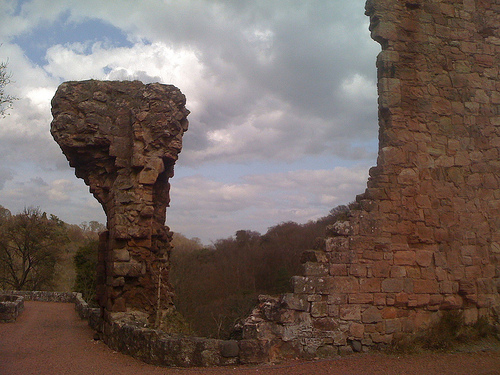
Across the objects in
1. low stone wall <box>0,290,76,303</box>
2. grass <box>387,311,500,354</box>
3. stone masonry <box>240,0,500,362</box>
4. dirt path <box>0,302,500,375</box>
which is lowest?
low stone wall <box>0,290,76,303</box>

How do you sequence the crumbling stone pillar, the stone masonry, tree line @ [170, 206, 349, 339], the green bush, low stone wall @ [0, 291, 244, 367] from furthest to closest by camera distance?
the green bush → tree line @ [170, 206, 349, 339] → the crumbling stone pillar → the stone masonry → low stone wall @ [0, 291, 244, 367]

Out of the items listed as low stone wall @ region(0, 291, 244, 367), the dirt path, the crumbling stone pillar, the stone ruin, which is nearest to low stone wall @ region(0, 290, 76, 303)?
the crumbling stone pillar

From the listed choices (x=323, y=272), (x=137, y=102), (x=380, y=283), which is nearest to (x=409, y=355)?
(x=380, y=283)

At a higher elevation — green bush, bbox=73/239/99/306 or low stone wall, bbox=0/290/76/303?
green bush, bbox=73/239/99/306

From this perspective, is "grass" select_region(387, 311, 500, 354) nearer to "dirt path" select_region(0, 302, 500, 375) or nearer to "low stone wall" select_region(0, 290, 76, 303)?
"dirt path" select_region(0, 302, 500, 375)

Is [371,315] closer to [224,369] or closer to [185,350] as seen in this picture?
[224,369]

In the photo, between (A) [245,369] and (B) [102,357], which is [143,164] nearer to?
(B) [102,357]

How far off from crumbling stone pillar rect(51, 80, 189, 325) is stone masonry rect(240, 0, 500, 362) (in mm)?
3228

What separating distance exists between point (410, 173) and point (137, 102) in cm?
587

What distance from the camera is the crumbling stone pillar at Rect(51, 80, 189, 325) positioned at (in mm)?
8555

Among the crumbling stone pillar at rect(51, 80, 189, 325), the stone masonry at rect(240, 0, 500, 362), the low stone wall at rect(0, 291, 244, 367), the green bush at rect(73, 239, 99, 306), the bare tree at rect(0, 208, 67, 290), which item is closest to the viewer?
the low stone wall at rect(0, 291, 244, 367)

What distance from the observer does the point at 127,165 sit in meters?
8.98

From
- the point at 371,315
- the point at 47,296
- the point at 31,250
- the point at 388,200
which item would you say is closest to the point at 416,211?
the point at 388,200

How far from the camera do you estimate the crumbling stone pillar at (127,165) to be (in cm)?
855
